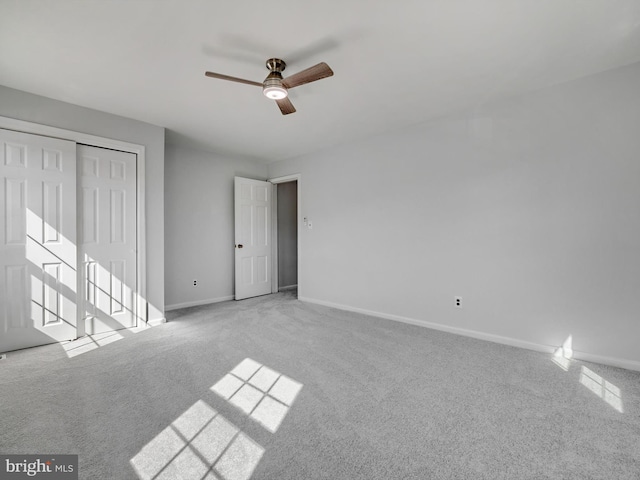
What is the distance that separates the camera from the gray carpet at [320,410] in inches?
59.9

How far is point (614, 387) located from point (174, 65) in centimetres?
440

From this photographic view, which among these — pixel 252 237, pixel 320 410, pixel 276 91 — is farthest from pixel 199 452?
pixel 252 237

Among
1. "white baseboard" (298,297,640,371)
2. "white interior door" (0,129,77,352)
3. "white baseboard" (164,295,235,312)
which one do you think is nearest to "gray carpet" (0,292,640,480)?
"white baseboard" (298,297,640,371)

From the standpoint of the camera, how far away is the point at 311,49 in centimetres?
228

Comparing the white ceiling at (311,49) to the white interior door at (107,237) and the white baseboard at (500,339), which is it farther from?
the white baseboard at (500,339)

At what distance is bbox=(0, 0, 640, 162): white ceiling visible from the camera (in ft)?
6.24

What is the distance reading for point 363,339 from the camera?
131 inches

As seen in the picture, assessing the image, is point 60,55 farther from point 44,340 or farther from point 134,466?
point 134,466

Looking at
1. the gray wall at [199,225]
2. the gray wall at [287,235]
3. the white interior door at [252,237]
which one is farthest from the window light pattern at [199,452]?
the gray wall at [287,235]

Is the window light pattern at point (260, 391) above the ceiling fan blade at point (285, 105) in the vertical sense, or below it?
below

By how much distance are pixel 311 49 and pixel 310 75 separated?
0.85 ft

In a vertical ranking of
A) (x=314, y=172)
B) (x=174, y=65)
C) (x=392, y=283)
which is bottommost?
(x=392, y=283)

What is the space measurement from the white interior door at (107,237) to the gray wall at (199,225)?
90 cm

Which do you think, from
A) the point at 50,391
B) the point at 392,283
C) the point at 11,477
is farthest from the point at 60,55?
the point at 392,283
